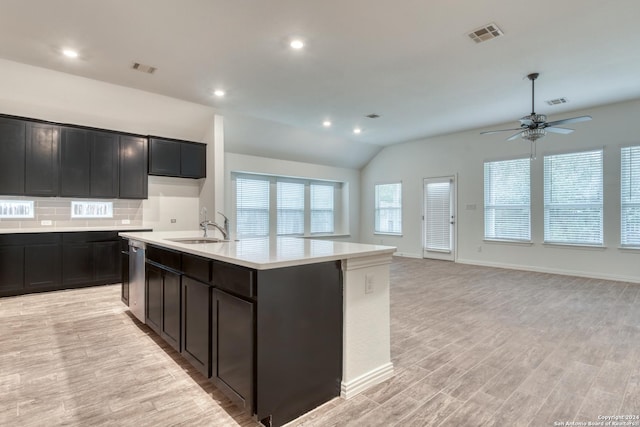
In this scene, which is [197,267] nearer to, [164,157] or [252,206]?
[164,157]

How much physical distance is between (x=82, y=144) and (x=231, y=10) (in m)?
3.71

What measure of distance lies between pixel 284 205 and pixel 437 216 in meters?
3.92

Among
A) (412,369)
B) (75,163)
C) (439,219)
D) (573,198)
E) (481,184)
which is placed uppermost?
(75,163)

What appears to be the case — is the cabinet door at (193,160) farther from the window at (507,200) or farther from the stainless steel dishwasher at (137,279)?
the window at (507,200)

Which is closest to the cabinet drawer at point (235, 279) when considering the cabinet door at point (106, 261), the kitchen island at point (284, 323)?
the kitchen island at point (284, 323)

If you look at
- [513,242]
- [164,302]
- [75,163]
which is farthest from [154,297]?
→ [513,242]

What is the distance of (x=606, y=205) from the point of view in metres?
5.86

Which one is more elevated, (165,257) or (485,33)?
(485,33)

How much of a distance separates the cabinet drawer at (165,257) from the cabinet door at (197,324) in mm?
187

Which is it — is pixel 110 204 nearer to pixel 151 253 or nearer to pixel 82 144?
pixel 82 144

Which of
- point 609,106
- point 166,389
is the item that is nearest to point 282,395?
point 166,389

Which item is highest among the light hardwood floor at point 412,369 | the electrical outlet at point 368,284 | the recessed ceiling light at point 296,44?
the recessed ceiling light at point 296,44

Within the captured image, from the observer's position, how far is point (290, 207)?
896cm

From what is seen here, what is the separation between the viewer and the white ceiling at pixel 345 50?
3088 mm
